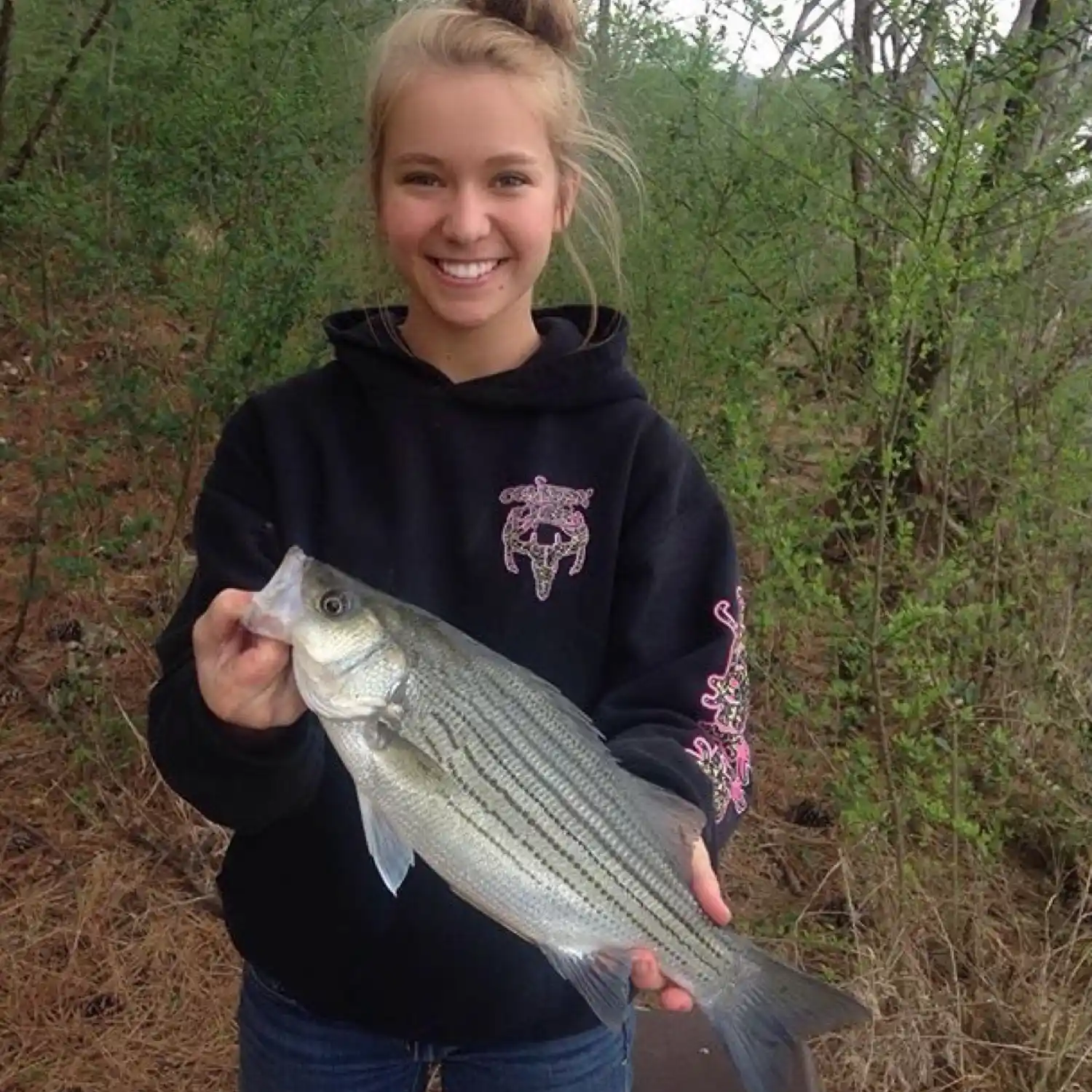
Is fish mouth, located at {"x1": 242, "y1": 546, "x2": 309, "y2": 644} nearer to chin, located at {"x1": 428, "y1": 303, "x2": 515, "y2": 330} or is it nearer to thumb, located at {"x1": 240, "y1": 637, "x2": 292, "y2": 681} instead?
thumb, located at {"x1": 240, "y1": 637, "x2": 292, "y2": 681}

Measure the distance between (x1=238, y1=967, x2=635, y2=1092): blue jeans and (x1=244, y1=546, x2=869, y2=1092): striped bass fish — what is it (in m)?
0.25

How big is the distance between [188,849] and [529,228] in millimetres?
3016

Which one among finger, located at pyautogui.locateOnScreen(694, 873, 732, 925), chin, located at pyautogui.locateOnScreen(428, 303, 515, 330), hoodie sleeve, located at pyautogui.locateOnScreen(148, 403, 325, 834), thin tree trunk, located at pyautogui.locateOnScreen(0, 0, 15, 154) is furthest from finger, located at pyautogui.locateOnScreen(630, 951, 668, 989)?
thin tree trunk, located at pyautogui.locateOnScreen(0, 0, 15, 154)

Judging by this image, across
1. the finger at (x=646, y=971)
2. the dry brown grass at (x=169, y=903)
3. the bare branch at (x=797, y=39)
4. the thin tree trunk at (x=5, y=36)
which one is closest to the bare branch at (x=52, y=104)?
the thin tree trunk at (x=5, y=36)

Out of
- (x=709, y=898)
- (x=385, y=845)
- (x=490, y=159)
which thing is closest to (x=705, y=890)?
(x=709, y=898)

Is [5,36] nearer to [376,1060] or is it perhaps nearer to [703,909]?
[376,1060]

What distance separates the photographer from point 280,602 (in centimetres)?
164

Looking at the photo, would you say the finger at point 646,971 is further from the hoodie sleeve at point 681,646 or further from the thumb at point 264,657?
the thumb at point 264,657

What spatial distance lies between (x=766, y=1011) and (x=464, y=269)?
3.82ft

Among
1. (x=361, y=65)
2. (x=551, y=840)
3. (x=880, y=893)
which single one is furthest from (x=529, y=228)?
(x=880, y=893)

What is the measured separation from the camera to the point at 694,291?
4.51 meters

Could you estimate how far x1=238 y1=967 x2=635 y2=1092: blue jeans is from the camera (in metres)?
1.98

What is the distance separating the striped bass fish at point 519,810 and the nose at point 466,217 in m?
0.56

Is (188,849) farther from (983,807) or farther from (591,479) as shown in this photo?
(591,479)
